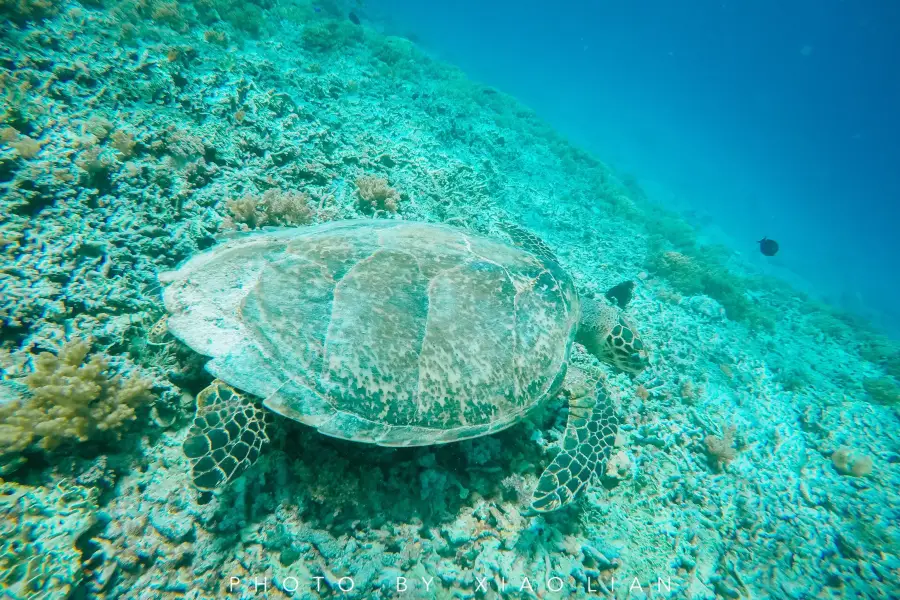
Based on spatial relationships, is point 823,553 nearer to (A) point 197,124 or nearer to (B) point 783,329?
(B) point 783,329

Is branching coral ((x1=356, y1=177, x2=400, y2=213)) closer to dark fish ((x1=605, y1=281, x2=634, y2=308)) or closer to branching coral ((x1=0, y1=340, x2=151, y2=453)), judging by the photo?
branching coral ((x1=0, y1=340, x2=151, y2=453))

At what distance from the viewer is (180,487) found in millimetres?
2250

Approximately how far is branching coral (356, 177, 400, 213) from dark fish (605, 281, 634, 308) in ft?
12.6

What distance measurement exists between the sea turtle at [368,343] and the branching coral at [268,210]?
80cm

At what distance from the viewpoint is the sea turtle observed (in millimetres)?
2230

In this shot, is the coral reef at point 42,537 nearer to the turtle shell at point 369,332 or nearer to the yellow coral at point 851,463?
the turtle shell at point 369,332

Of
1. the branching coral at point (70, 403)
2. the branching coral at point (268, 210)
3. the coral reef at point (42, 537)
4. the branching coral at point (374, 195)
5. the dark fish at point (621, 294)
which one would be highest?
the dark fish at point (621, 294)

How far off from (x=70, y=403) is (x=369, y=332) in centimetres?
197

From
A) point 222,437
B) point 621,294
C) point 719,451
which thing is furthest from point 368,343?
point 621,294

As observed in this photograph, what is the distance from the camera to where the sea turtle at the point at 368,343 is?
223 cm

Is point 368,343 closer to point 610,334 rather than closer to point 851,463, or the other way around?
point 610,334

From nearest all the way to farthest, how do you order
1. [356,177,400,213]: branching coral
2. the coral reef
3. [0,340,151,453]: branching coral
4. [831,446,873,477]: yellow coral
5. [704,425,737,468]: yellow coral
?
the coral reef < [0,340,151,453]: branching coral < [704,425,737,468]: yellow coral < [831,446,873,477]: yellow coral < [356,177,400,213]: branching coral

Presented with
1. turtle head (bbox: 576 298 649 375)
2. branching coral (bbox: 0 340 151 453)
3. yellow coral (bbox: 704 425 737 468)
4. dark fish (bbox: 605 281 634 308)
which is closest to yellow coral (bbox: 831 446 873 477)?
yellow coral (bbox: 704 425 737 468)

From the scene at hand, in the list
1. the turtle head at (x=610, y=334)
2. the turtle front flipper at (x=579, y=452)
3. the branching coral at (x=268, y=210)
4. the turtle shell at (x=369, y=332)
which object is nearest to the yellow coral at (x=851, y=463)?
the turtle head at (x=610, y=334)
